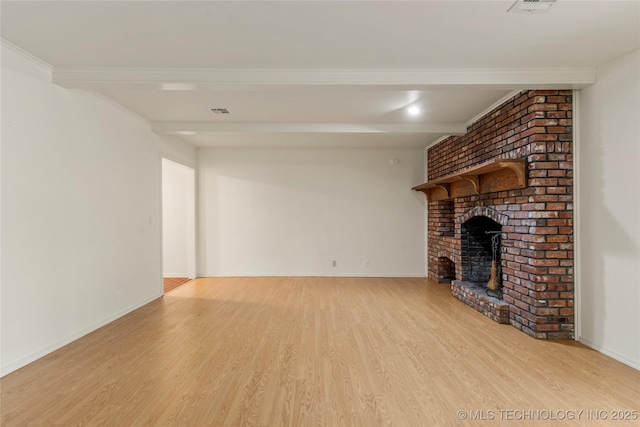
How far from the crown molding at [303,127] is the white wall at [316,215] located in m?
1.59

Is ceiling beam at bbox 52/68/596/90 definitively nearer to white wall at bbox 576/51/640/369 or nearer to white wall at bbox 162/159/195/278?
white wall at bbox 576/51/640/369

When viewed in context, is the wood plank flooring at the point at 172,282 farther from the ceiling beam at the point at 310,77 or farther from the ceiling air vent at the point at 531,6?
the ceiling air vent at the point at 531,6

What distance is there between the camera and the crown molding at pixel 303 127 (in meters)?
4.39

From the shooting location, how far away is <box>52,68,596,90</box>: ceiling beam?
9.12ft

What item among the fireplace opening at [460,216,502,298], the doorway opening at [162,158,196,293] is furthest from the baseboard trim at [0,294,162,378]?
the fireplace opening at [460,216,502,298]

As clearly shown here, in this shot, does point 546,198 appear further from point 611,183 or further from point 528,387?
point 528,387

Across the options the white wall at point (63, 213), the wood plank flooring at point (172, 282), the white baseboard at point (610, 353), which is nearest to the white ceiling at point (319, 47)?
the white wall at point (63, 213)

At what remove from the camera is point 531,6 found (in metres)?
1.92

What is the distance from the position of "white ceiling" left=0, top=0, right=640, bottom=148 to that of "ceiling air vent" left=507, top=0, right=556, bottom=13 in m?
0.04

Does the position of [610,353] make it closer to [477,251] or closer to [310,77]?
[477,251]

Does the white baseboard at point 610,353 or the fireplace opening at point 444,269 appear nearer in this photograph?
the white baseboard at point 610,353

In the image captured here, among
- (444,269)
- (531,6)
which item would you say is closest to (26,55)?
(531,6)

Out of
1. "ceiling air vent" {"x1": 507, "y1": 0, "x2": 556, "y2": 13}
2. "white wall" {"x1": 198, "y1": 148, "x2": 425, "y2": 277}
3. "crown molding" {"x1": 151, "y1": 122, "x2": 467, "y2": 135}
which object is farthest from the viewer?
"white wall" {"x1": 198, "y1": 148, "x2": 425, "y2": 277}

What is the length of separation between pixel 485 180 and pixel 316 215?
122 inches
